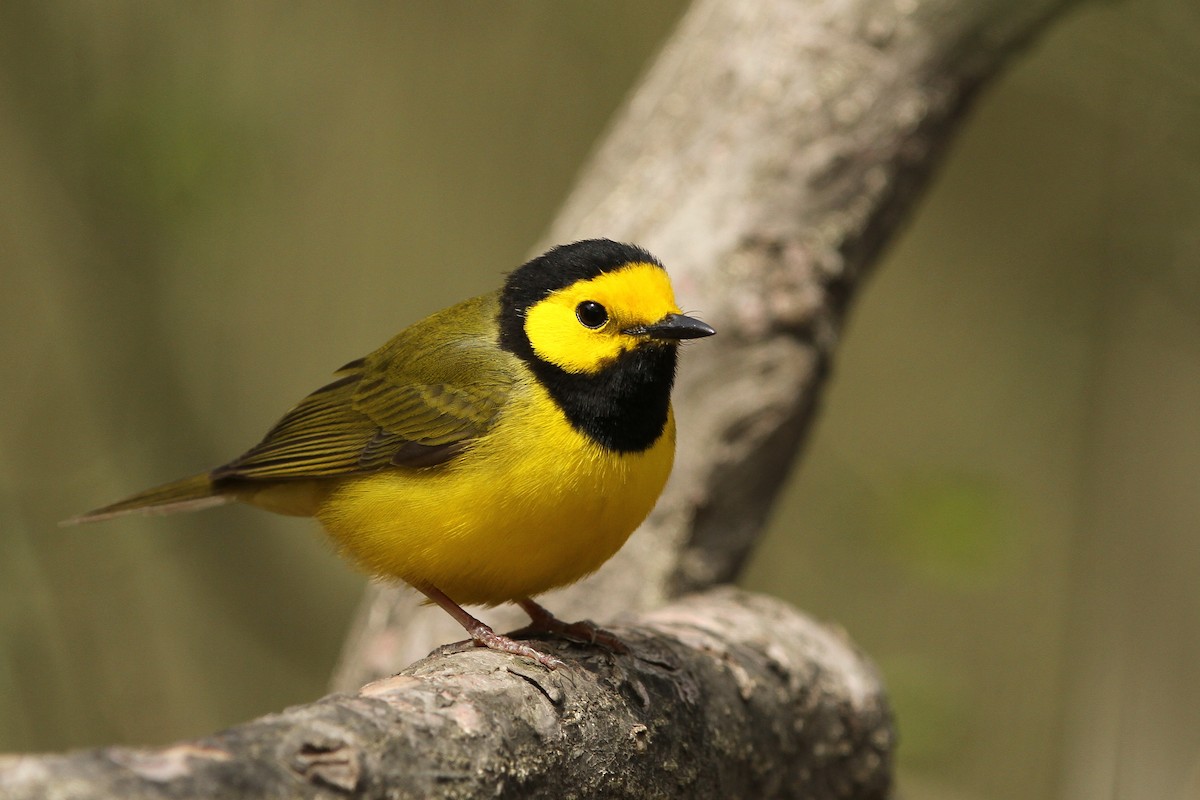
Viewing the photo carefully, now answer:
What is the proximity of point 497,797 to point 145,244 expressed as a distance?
410 cm

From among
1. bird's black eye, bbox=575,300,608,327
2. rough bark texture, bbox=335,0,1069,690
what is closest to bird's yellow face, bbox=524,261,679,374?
bird's black eye, bbox=575,300,608,327

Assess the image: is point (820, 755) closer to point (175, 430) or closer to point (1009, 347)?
point (175, 430)

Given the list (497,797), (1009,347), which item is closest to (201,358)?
(497,797)

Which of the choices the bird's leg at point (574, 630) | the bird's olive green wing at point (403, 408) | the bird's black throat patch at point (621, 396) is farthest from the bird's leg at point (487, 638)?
the bird's black throat patch at point (621, 396)

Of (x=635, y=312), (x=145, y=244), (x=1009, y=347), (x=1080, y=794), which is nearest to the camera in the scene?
(x=635, y=312)

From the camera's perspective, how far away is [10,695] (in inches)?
197

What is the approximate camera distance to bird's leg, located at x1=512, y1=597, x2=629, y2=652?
3.39m

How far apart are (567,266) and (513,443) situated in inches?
23.9

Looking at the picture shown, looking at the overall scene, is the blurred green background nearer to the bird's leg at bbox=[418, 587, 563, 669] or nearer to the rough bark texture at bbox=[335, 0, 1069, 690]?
the rough bark texture at bbox=[335, 0, 1069, 690]

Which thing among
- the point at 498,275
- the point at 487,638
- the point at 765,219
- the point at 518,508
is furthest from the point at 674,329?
the point at 498,275

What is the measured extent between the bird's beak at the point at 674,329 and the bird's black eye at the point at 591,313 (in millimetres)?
81

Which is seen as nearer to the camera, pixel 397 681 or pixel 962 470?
pixel 397 681

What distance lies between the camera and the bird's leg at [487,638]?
304cm

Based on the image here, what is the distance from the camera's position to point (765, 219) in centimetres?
503
